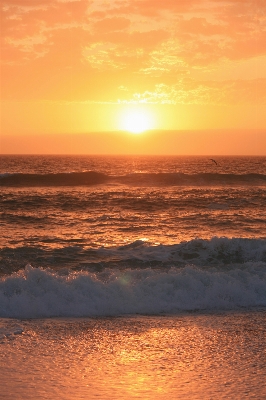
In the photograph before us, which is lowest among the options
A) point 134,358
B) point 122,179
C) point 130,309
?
point 130,309

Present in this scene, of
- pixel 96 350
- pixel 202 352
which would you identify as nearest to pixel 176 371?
pixel 202 352

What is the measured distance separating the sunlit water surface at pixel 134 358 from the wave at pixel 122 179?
2895cm

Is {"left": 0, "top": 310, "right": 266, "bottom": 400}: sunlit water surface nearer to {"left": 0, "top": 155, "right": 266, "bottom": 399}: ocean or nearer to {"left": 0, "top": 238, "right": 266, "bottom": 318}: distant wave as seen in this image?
{"left": 0, "top": 155, "right": 266, "bottom": 399}: ocean

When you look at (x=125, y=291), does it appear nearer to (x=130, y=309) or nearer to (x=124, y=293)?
(x=124, y=293)

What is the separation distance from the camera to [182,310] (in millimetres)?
9625

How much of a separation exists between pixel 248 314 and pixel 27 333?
4.04 meters

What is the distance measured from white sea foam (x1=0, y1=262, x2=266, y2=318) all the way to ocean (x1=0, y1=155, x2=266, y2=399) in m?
0.02

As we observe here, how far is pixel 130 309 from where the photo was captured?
9.59 meters

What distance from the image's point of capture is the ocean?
19.9ft

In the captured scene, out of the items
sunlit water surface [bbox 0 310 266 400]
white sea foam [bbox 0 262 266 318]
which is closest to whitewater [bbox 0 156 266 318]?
white sea foam [bbox 0 262 266 318]

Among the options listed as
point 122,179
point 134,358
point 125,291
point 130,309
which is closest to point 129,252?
point 125,291

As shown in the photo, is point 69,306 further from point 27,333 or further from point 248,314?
point 248,314

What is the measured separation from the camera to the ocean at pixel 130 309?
6070 millimetres

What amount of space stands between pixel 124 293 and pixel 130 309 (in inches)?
22.1
